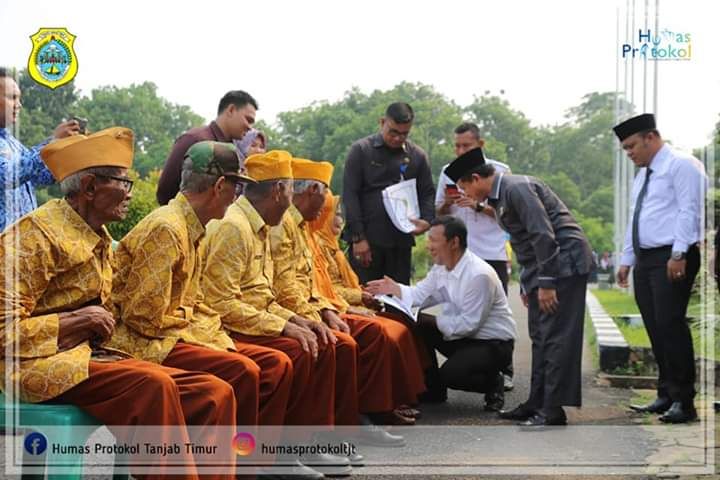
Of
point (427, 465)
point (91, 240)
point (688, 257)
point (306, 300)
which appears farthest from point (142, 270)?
→ point (688, 257)

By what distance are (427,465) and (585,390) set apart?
315 cm

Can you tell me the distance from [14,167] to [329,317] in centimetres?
195

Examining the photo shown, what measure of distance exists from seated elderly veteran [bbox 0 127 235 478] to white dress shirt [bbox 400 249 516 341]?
132 inches

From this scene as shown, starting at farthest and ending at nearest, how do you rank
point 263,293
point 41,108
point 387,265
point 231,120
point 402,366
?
point 41,108
point 387,265
point 402,366
point 231,120
point 263,293

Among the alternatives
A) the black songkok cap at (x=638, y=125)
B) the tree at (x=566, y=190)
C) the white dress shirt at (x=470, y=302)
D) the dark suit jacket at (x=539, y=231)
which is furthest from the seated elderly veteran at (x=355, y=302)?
the tree at (x=566, y=190)

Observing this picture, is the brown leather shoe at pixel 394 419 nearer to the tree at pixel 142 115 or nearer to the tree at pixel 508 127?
the tree at pixel 142 115

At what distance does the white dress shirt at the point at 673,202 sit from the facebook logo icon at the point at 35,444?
14.6 feet

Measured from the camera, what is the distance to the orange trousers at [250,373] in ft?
13.2

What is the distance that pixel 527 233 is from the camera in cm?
646

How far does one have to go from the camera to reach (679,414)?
6391 millimetres

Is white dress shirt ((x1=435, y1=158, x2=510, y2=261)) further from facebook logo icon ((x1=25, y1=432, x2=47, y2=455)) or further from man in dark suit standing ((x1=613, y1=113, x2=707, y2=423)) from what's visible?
facebook logo icon ((x1=25, y1=432, x2=47, y2=455))

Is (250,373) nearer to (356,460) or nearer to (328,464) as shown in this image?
(328,464)

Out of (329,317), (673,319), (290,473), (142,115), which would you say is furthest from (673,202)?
(142,115)

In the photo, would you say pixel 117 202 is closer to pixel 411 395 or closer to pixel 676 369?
pixel 411 395
